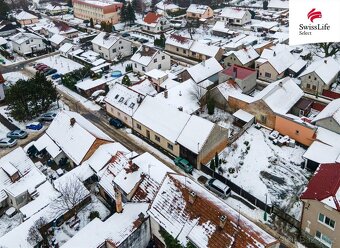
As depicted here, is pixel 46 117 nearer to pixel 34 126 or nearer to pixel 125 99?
pixel 34 126

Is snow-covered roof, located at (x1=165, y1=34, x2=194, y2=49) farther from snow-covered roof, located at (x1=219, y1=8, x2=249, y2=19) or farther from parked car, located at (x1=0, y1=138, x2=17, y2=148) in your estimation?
parked car, located at (x1=0, y1=138, x2=17, y2=148)

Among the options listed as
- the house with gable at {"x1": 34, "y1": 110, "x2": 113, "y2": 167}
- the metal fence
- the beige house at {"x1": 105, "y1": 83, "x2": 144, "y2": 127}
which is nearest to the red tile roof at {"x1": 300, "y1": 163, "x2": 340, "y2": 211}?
the metal fence

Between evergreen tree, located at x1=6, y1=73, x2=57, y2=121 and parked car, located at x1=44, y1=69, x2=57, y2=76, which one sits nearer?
evergreen tree, located at x1=6, y1=73, x2=57, y2=121

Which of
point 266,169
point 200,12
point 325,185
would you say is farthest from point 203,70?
point 200,12

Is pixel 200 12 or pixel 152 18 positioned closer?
pixel 152 18

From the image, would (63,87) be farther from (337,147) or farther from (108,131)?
(337,147)
